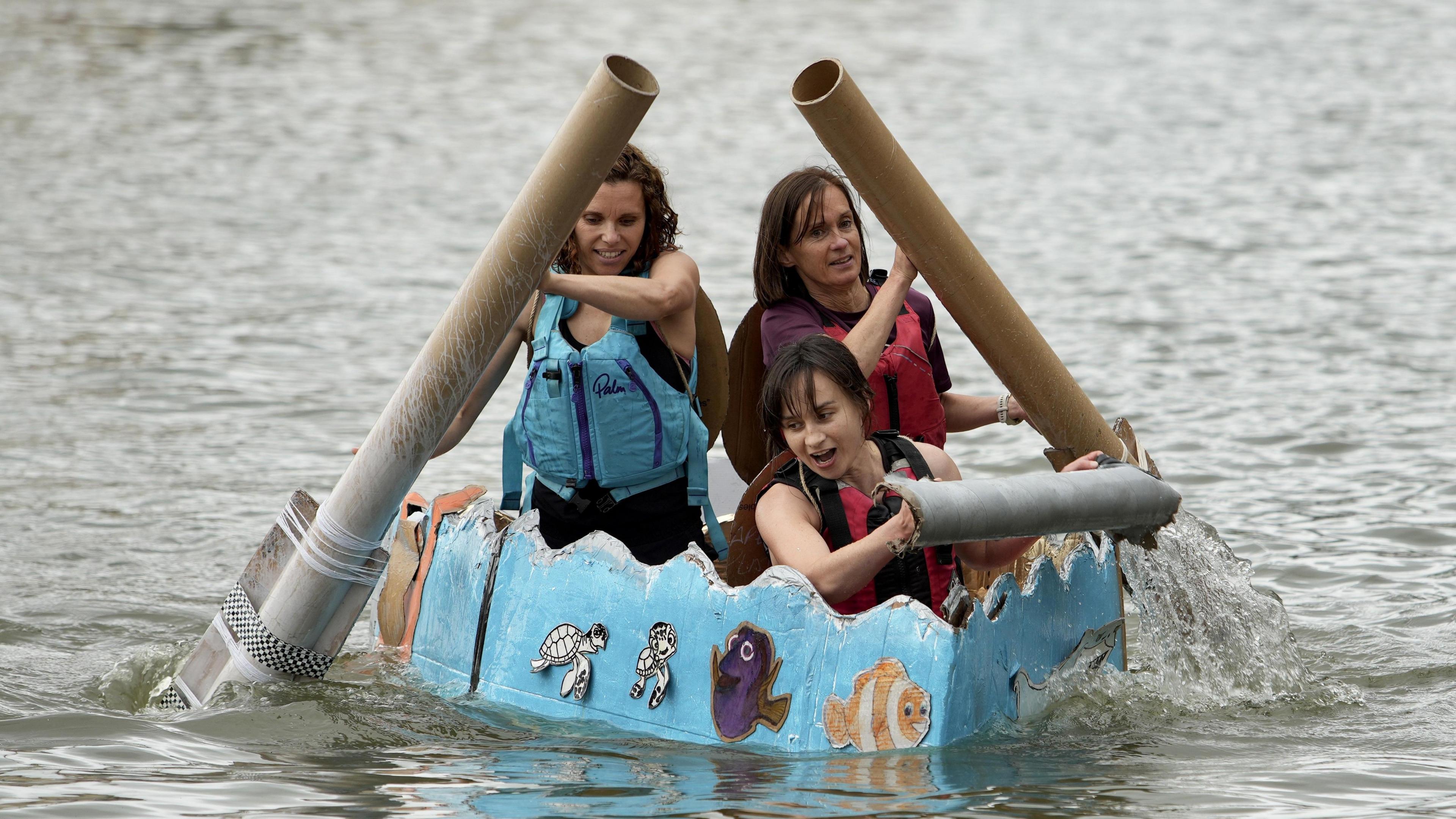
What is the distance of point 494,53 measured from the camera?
2572cm

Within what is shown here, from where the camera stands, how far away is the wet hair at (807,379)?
168 inches

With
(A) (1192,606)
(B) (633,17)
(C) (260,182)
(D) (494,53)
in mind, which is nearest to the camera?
(A) (1192,606)

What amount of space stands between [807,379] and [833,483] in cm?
28

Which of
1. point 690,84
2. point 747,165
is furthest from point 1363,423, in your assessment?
point 690,84

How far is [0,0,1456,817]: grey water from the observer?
4363 millimetres

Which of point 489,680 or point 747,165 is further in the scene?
point 747,165

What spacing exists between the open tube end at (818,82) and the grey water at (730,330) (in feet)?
5.11

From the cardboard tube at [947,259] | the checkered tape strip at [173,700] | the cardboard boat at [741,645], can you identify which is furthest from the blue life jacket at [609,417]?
the checkered tape strip at [173,700]

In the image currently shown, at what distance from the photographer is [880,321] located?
448cm

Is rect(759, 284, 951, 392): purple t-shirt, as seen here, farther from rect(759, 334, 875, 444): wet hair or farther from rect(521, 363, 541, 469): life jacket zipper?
rect(521, 363, 541, 469): life jacket zipper

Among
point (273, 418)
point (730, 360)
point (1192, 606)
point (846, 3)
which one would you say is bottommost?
point (1192, 606)

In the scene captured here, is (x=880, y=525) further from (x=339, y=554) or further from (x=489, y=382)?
(x=339, y=554)

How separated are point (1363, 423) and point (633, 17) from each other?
68.9 feet

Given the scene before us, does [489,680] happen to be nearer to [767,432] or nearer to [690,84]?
[767,432]
